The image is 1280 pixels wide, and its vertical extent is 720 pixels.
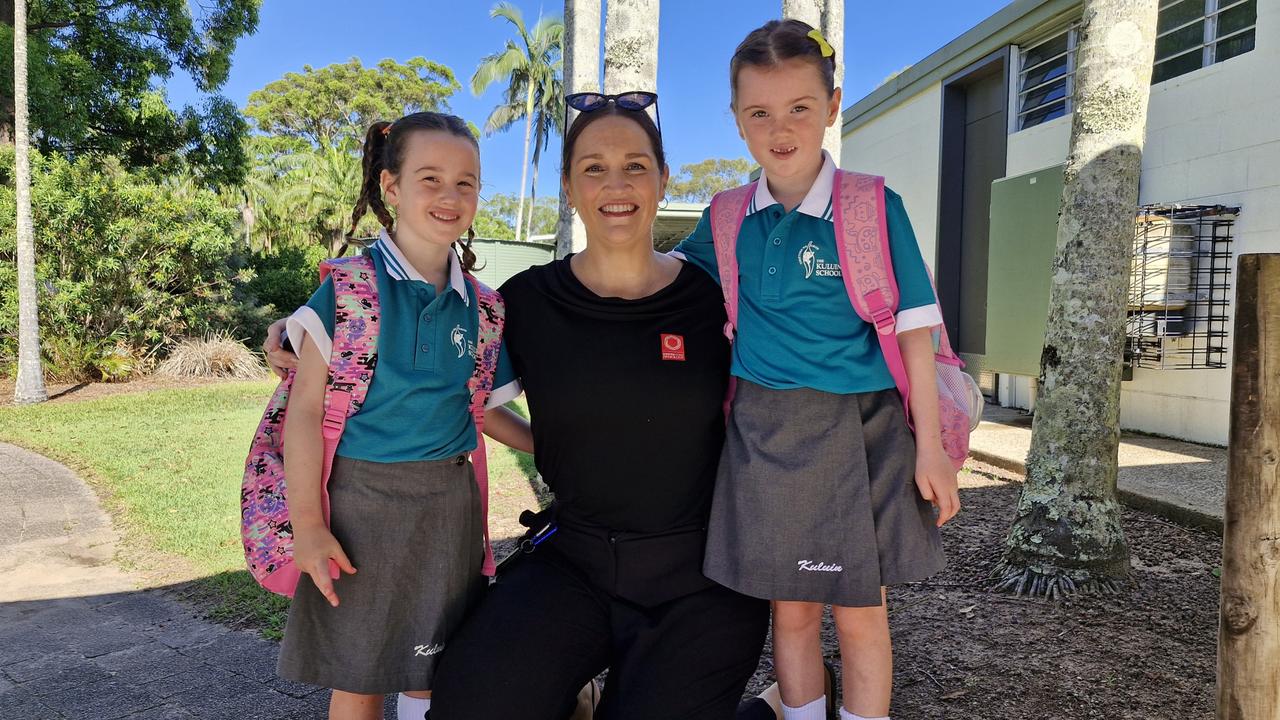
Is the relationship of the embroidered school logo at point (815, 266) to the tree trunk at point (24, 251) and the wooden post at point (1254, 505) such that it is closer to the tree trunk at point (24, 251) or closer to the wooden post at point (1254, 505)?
the wooden post at point (1254, 505)

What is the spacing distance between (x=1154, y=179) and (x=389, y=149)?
7466 mm

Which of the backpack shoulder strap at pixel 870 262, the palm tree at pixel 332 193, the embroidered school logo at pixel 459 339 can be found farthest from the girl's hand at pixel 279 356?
the palm tree at pixel 332 193

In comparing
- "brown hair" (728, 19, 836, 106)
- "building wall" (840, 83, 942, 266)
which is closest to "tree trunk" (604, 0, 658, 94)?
"brown hair" (728, 19, 836, 106)

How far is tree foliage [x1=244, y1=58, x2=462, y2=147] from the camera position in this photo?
37.9 m

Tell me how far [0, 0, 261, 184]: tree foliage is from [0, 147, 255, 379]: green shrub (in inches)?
25.6

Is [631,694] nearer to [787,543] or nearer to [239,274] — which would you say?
[787,543]

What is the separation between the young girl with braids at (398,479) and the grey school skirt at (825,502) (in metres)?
0.75

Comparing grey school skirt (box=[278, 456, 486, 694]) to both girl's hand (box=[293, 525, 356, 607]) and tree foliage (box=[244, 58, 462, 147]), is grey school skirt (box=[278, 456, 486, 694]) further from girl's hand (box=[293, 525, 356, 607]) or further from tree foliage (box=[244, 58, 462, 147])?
tree foliage (box=[244, 58, 462, 147])

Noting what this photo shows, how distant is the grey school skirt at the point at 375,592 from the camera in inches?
81.4

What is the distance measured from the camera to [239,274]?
16.3 meters

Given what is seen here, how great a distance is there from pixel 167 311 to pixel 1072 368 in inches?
532

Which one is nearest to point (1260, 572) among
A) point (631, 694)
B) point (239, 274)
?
point (631, 694)

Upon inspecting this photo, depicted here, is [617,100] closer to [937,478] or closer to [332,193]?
[937,478]

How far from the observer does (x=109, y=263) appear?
12305mm
